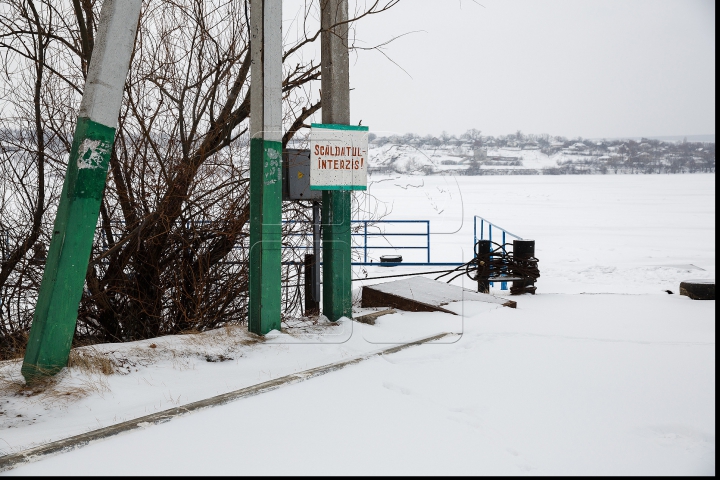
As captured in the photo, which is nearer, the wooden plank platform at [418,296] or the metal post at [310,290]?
the metal post at [310,290]

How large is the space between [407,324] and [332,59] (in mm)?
2898

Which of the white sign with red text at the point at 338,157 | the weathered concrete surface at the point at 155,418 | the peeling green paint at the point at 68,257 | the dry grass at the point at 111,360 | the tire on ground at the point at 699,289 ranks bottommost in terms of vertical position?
the tire on ground at the point at 699,289

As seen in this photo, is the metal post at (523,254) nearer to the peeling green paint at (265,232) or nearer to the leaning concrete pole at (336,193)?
the leaning concrete pole at (336,193)

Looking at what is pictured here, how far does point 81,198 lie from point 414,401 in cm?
267

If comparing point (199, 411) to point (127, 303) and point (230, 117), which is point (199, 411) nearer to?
point (127, 303)

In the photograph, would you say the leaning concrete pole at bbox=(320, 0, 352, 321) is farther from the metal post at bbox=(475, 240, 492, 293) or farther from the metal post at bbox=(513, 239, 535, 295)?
the metal post at bbox=(513, 239, 535, 295)

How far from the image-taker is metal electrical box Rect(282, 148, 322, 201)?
231 inches

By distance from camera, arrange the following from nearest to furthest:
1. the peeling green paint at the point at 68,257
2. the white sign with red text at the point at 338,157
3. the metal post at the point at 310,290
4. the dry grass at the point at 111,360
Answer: the dry grass at the point at 111,360 < the peeling green paint at the point at 68,257 < the white sign with red text at the point at 338,157 < the metal post at the point at 310,290

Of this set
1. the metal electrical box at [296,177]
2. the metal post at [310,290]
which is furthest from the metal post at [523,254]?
the metal electrical box at [296,177]

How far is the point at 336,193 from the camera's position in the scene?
6004mm

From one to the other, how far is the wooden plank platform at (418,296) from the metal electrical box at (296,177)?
6.71 ft

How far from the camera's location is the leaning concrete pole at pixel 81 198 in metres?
3.95

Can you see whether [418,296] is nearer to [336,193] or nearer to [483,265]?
[336,193]

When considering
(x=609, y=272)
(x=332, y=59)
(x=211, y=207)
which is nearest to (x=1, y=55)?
(x=211, y=207)
